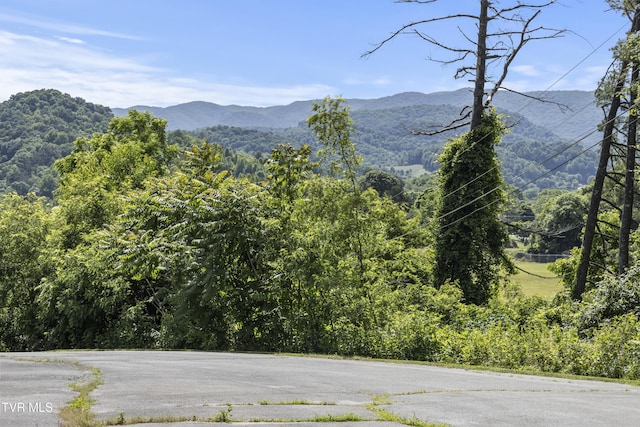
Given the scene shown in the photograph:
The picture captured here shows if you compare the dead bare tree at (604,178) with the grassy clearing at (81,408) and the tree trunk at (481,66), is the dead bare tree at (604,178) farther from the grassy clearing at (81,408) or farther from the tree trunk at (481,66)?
the grassy clearing at (81,408)

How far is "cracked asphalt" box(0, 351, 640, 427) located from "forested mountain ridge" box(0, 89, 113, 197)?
5698 inches

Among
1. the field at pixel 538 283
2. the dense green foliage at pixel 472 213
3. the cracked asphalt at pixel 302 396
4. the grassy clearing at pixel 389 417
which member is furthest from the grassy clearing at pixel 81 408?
the field at pixel 538 283

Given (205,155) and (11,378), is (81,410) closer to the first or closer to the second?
(11,378)

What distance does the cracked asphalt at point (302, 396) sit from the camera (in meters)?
6.38

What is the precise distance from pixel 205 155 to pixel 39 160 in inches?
6343

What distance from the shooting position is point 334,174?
803 inches

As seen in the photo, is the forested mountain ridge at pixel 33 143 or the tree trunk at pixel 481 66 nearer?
the tree trunk at pixel 481 66

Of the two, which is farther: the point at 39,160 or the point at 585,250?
the point at 39,160

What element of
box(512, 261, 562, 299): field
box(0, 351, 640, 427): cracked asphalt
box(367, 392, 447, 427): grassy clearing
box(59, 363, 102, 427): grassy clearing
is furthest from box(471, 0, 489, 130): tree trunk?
box(512, 261, 562, 299): field

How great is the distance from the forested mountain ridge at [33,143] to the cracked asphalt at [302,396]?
475 feet

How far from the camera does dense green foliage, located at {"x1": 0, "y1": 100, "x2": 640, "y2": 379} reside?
1533 centimetres

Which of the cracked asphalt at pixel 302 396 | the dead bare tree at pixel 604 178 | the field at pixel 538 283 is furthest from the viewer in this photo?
the field at pixel 538 283

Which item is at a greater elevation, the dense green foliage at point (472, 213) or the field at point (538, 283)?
the dense green foliage at point (472, 213)

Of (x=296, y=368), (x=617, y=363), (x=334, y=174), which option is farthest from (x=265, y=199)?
(x=617, y=363)
